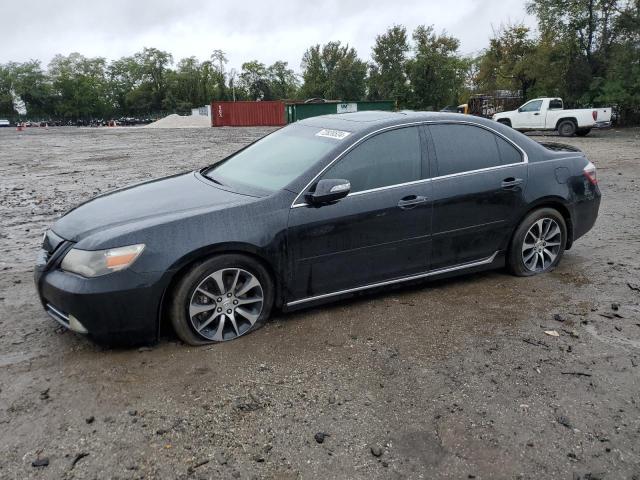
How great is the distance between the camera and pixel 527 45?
145 feet

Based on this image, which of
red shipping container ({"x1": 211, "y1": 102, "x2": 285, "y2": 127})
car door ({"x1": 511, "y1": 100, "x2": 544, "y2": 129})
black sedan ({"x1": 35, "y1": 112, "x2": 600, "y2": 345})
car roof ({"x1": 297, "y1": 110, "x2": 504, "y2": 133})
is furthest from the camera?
red shipping container ({"x1": 211, "y1": 102, "x2": 285, "y2": 127})

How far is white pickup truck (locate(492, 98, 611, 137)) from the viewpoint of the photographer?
23.5m

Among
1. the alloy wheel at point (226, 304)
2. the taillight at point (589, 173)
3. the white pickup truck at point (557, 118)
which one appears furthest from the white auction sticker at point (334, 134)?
the white pickup truck at point (557, 118)

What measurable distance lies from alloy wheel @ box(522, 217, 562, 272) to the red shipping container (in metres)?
48.9

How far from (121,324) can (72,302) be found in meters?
0.33

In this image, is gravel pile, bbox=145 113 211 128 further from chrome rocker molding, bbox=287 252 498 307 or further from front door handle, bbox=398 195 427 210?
front door handle, bbox=398 195 427 210

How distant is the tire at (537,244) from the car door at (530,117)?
2203 cm

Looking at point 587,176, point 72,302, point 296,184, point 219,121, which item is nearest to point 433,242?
point 296,184

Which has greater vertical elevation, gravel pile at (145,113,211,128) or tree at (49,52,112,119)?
tree at (49,52,112,119)

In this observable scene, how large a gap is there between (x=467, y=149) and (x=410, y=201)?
2.78 feet

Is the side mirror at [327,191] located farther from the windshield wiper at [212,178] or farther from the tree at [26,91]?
the tree at [26,91]

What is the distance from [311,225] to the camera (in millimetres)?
3965

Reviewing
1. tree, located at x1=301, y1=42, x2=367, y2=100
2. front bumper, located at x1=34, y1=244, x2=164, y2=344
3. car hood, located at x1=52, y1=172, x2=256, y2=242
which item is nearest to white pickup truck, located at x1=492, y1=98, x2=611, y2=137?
car hood, located at x1=52, y1=172, x2=256, y2=242

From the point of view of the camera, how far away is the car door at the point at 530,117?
2509 cm
